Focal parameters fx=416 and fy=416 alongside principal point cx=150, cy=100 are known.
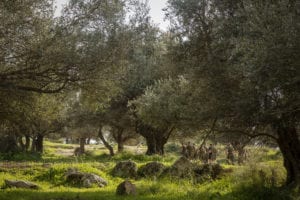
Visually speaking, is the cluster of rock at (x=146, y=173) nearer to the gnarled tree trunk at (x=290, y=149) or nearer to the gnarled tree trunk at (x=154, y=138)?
the gnarled tree trunk at (x=290, y=149)

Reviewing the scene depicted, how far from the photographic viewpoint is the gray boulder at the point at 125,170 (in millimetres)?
25078

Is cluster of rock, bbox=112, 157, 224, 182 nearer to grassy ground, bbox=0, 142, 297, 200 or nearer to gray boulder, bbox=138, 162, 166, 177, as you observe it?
gray boulder, bbox=138, 162, 166, 177

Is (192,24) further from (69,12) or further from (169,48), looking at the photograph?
(69,12)

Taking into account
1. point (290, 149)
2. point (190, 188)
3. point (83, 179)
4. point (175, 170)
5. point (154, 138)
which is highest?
point (154, 138)

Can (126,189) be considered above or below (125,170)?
below

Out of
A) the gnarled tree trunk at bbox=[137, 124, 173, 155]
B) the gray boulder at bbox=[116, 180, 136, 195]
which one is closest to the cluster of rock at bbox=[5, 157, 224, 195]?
the gray boulder at bbox=[116, 180, 136, 195]

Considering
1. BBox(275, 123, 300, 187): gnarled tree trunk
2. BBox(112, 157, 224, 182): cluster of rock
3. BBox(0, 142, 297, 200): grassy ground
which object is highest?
BBox(275, 123, 300, 187): gnarled tree trunk

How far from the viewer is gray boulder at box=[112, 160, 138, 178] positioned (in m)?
25.1

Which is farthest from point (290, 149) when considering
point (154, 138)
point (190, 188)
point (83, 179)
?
point (154, 138)

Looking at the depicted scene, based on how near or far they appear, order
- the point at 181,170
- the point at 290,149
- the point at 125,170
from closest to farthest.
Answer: the point at 290,149 < the point at 181,170 < the point at 125,170

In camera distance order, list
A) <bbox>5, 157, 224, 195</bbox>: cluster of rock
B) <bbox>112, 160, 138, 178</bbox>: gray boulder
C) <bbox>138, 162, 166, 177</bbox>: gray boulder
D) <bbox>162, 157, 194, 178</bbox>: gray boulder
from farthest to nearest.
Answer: <bbox>112, 160, 138, 178</bbox>: gray boulder → <bbox>138, 162, 166, 177</bbox>: gray boulder → <bbox>162, 157, 194, 178</bbox>: gray boulder → <bbox>5, 157, 224, 195</bbox>: cluster of rock

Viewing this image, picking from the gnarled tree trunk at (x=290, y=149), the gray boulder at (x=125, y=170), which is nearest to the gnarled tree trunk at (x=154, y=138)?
the gray boulder at (x=125, y=170)

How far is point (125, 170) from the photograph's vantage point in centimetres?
2527

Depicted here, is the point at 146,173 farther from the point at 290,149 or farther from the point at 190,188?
the point at 290,149
